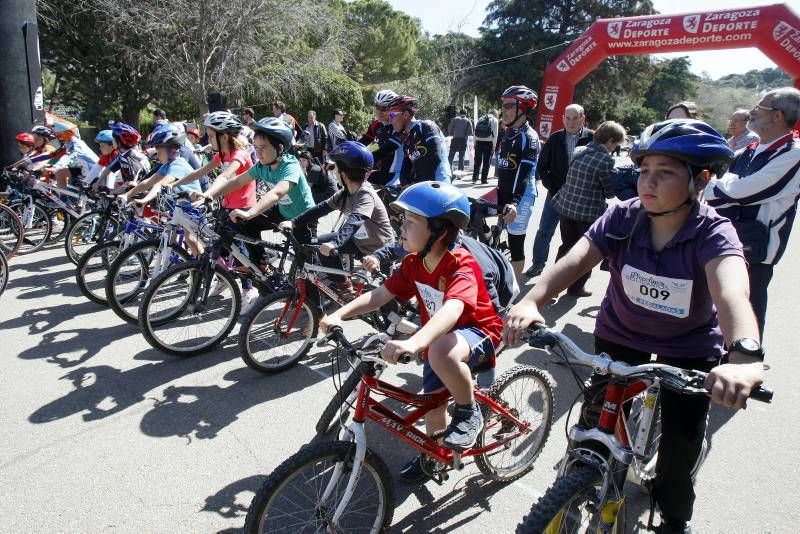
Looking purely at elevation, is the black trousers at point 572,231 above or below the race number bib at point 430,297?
below

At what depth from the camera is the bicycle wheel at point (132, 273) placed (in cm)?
491

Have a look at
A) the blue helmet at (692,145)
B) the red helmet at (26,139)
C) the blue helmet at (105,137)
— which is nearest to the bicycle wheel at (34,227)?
the red helmet at (26,139)

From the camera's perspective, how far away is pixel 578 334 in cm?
527

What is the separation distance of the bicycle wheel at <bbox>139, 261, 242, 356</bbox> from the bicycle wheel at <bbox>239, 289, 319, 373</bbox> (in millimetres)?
594

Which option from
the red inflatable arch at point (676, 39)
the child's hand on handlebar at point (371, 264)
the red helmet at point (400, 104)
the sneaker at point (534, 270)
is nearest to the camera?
the child's hand on handlebar at point (371, 264)

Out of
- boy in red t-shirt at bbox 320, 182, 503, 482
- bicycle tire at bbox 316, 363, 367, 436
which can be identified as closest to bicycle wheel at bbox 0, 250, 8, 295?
bicycle tire at bbox 316, 363, 367, 436

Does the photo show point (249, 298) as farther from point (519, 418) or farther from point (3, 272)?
point (519, 418)

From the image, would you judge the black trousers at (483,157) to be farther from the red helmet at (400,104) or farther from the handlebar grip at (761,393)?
the handlebar grip at (761,393)

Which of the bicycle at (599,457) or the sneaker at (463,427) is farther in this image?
the sneaker at (463,427)

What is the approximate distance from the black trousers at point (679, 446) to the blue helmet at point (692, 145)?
849 mm

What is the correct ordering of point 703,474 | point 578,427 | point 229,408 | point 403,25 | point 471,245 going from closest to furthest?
point 578,427
point 471,245
point 703,474
point 229,408
point 403,25

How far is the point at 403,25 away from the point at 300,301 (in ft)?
151

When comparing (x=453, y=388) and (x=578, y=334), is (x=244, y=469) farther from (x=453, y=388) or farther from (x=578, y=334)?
(x=578, y=334)

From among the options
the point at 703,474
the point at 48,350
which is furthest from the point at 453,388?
the point at 48,350
